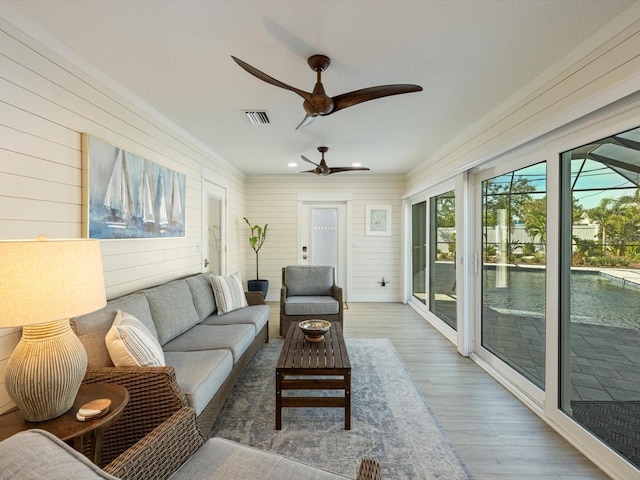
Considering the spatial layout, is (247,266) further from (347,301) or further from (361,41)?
(361,41)

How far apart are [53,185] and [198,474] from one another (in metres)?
1.89

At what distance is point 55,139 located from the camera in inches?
78.4

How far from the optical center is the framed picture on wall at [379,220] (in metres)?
6.38

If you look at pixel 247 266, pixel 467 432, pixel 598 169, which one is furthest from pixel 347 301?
pixel 598 169

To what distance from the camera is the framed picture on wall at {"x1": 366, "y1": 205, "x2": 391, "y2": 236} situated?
6.38 m

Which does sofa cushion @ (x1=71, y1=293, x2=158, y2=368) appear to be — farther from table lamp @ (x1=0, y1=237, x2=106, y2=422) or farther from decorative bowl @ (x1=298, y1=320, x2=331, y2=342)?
decorative bowl @ (x1=298, y1=320, x2=331, y2=342)

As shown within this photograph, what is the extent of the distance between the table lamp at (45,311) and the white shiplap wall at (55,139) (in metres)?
0.56

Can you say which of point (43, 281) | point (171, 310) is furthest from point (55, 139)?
point (171, 310)

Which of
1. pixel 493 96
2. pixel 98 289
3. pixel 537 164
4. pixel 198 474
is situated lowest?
pixel 198 474

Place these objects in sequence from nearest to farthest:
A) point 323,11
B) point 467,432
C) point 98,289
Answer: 1. point 98,289
2. point 323,11
3. point 467,432

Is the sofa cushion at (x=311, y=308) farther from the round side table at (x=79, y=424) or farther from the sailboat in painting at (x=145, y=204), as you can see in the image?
the round side table at (x=79, y=424)

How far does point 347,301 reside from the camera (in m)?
6.35

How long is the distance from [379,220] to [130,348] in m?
5.20

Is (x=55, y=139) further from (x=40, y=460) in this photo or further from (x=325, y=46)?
(x=40, y=460)
